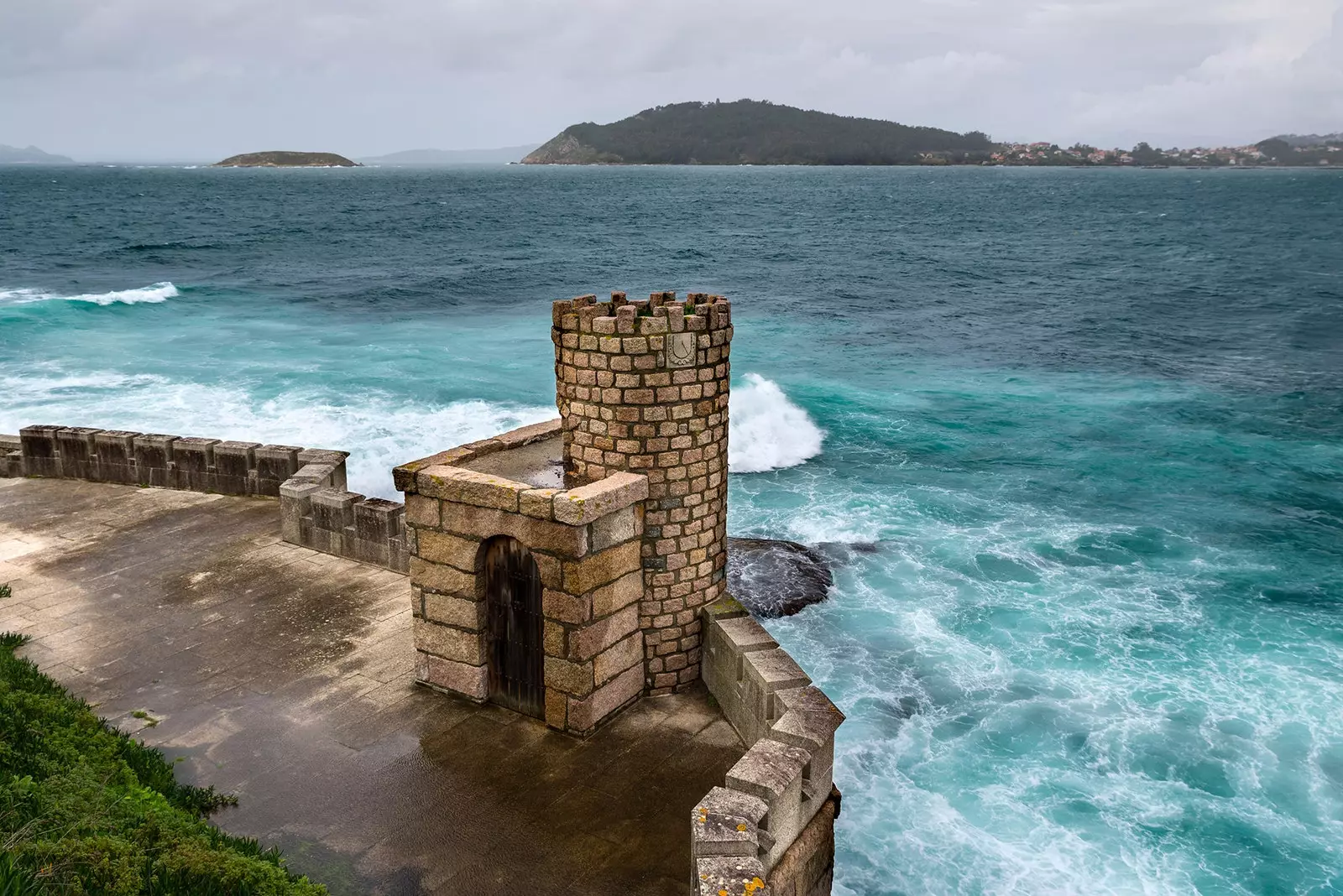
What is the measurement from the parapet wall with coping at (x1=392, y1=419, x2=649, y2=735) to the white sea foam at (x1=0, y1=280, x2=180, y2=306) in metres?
41.5

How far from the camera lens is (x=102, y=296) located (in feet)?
151

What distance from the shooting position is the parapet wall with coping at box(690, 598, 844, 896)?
7.09m

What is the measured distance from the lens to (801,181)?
186 meters

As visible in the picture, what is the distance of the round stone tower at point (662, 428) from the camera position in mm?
9398

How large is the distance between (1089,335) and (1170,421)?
45.4ft

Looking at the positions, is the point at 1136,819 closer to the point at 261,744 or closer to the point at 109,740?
the point at 261,744

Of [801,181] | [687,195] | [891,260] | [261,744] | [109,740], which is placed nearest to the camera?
[109,740]

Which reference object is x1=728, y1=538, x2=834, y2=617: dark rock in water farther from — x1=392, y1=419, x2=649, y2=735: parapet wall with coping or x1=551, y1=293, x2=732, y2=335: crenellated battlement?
x1=551, y1=293, x2=732, y2=335: crenellated battlement

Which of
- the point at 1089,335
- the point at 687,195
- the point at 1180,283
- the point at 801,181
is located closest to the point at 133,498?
the point at 1089,335

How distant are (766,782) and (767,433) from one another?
21.2 meters

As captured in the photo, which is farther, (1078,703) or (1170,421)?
(1170,421)

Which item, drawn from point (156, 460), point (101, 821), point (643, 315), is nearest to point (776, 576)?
point (643, 315)

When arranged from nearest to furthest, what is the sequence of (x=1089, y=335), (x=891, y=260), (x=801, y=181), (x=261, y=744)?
(x=261, y=744)
(x=1089, y=335)
(x=891, y=260)
(x=801, y=181)

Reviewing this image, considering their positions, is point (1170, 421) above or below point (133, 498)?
below
